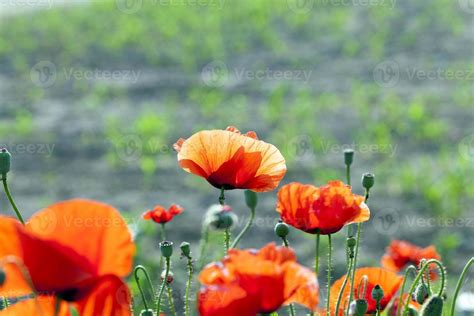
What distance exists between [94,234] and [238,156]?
1.22 feet

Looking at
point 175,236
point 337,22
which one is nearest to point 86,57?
point 337,22

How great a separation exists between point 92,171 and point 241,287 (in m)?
5.91

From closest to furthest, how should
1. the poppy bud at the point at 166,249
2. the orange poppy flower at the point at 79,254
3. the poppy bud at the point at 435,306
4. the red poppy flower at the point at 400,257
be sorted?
the orange poppy flower at the point at 79,254 → the poppy bud at the point at 435,306 → the poppy bud at the point at 166,249 → the red poppy flower at the point at 400,257

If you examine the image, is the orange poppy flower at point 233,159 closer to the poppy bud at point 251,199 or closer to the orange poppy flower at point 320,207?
the orange poppy flower at point 320,207

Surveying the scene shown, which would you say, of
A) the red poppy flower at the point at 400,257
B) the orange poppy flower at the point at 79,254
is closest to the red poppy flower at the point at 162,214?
the orange poppy flower at the point at 79,254

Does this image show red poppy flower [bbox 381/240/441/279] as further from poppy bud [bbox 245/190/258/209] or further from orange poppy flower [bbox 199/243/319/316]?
orange poppy flower [bbox 199/243/319/316]

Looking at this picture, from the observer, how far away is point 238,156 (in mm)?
1088

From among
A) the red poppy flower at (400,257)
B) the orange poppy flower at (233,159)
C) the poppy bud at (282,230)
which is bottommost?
the red poppy flower at (400,257)

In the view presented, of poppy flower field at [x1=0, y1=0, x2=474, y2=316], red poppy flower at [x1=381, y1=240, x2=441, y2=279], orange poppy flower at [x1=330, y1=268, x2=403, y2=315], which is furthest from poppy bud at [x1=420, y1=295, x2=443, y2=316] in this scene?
red poppy flower at [x1=381, y1=240, x2=441, y2=279]

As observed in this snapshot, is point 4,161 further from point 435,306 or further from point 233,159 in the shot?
point 435,306

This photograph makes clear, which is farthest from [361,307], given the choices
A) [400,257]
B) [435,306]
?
[400,257]

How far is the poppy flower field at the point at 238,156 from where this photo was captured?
0.78m

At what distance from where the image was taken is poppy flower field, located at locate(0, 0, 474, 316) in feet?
2.57

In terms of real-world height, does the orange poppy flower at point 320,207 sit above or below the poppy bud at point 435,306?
above
